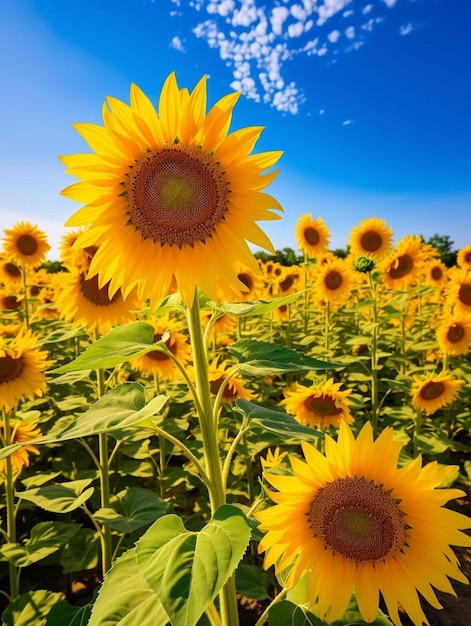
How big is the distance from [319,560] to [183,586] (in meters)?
0.63

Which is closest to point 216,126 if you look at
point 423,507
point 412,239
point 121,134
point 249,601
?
point 121,134

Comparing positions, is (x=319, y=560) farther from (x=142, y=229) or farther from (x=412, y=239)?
(x=412, y=239)

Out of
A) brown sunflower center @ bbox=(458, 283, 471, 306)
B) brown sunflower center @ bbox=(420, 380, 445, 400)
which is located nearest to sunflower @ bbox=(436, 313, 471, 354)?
brown sunflower center @ bbox=(458, 283, 471, 306)

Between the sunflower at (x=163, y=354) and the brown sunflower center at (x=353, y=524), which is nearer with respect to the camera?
the brown sunflower center at (x=353, y=524)

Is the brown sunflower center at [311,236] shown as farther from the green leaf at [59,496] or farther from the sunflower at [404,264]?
the green leaf at [59,496]

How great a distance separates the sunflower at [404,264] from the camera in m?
6.41

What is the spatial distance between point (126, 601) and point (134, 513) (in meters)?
1.21

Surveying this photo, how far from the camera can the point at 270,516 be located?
1485 millimetres

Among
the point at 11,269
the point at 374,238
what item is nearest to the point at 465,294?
the point at 374,238

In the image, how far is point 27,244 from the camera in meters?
8.23

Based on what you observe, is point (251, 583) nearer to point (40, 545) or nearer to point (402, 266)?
point (40, 545)

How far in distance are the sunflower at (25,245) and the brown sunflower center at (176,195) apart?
7.35 m

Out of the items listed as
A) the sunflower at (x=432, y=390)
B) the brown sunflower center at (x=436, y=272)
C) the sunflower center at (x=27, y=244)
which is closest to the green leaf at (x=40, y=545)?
the sunflower at (x=432, y=390)

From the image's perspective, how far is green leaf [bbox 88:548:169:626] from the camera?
1276 millimetres
